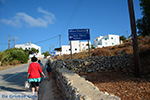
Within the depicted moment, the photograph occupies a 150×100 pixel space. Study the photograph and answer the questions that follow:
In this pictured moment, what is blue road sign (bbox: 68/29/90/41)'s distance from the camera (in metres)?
10.9

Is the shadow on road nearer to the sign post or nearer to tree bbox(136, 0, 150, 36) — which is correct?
the sign post

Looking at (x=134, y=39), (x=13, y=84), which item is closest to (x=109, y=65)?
(x=134, y=39)

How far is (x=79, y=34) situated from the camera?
436 inches

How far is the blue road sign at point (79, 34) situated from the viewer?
35.8 ft

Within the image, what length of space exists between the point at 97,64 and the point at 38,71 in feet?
18.3

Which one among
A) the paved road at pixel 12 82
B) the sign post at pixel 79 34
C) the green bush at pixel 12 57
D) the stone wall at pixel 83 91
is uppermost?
the sign post at pixel 79 34

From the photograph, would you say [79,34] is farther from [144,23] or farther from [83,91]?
[83,91]

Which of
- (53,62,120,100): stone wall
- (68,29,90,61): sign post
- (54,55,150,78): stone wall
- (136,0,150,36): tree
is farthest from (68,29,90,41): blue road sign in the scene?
(53,62,120,100): stone wall

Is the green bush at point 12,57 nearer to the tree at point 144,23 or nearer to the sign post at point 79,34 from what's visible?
the sign post at point 79,34

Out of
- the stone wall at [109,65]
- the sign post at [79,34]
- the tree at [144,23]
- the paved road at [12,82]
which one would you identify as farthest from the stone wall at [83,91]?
the sign post at [79,34]

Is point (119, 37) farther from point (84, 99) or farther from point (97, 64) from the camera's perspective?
point (84, 99)

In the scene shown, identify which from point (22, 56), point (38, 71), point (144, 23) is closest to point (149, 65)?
point (144, 23)

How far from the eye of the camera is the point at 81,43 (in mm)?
80062

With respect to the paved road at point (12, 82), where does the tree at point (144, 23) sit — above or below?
above
